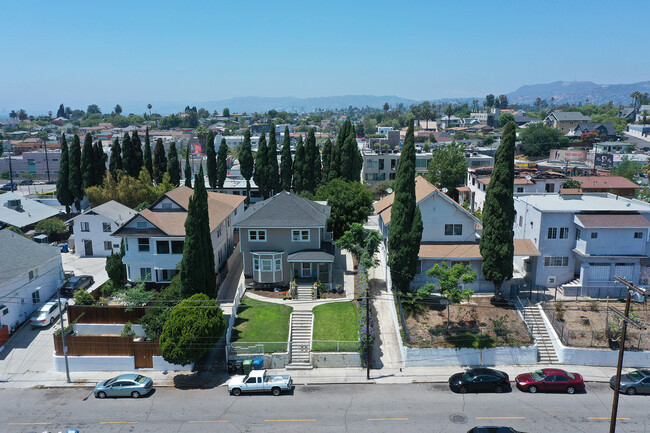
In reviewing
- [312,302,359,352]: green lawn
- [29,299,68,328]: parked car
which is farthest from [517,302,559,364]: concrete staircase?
[29,299,68,328]: parked car

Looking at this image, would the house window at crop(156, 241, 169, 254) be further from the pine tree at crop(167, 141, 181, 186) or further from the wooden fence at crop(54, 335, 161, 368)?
the pine tree at crop(167, 141, 181, 186)

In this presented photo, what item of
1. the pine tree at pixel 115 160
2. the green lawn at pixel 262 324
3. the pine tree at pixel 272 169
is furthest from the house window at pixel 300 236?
the pine tree at pixel 115 160

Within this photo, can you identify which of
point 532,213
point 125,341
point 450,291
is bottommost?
point 125,341

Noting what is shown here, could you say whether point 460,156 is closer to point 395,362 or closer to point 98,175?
point 395,362

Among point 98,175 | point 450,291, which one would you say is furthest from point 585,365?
point 98,175

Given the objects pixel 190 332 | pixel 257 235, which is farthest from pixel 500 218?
pixel 190 332
